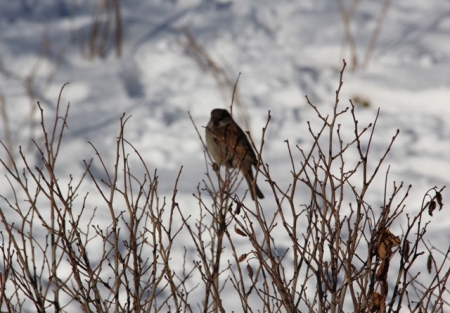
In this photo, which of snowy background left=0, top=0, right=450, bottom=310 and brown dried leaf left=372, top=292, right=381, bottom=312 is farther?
snowy background left=0, top=0, right=450, bottom=310

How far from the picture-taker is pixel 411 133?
5715 millimetres

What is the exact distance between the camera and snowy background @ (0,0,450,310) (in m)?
5.53

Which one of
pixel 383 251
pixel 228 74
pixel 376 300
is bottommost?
pixel 376 300

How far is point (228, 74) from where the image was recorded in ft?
21.4

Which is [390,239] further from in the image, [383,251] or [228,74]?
[228,74]

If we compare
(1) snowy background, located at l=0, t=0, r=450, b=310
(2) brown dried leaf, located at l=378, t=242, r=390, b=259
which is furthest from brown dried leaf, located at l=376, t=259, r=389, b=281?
(1) snowy background, located at l=0, t=0, r=450, b=310

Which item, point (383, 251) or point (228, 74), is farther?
point (228, 74)

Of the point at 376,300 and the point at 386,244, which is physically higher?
the point at 386,244

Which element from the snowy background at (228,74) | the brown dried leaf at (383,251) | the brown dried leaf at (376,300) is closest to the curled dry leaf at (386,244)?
the brown dried leaf at (383,251)

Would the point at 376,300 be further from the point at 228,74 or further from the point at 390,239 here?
the point at 228,74

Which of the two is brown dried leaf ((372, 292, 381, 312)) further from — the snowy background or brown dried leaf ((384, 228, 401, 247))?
the snowy background

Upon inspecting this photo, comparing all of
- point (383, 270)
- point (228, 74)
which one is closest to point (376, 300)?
point (383, 270)

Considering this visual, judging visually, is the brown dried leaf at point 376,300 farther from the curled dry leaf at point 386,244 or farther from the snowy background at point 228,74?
the snowy background at point 228,74

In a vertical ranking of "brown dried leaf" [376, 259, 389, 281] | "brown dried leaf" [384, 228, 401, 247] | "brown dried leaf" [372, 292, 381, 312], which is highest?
"brown dried leaf" [384, 228, 401, 247]
